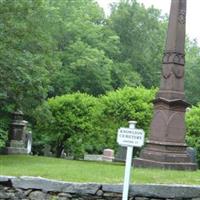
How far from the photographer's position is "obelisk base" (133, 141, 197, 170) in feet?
41.0

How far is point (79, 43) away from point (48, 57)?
48.8ft

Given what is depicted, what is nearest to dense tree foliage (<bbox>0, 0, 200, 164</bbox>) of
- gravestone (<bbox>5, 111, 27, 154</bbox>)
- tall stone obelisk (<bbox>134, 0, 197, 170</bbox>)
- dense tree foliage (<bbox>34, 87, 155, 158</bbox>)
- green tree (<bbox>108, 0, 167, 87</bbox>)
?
green tree (<bbox>108, 0, 167, 87</bbox>)

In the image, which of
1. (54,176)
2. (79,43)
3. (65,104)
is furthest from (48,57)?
(79,43)

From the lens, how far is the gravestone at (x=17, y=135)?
19797 millimetres

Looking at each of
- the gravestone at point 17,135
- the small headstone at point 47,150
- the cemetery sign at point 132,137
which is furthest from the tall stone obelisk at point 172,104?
the small headstone at point 47,150

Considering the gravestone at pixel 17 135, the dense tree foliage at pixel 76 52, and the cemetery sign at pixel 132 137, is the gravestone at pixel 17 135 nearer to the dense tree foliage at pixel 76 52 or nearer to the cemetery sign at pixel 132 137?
the dense tree foliage at pixel 76 52

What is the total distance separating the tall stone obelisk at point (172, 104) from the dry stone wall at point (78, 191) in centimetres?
445

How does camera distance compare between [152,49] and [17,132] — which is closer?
[17,132]

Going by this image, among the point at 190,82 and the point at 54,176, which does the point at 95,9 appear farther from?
the point at 54,176

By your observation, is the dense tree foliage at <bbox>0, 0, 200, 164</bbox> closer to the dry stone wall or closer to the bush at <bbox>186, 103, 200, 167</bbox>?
the bush at <bbox>186, 103, 200, 167</bbox>

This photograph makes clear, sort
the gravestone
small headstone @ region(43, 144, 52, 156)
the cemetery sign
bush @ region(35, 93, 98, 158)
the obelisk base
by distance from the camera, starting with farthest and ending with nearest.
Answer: small headstone @ region(43, 144, 52, 156), bush @ region(35, 93, 98, 158), the gravestone, the obelisk base, the cemetery sign

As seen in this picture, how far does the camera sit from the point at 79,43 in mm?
33406

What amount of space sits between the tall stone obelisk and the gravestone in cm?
804

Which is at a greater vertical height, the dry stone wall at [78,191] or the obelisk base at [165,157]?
the obelisk base at [165,157]
